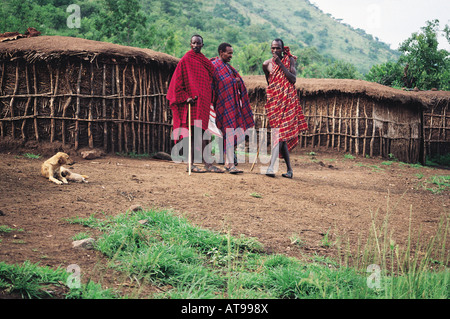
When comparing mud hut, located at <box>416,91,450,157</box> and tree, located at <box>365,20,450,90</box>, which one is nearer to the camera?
mud hut, located at <box>416,91,450,157</box>

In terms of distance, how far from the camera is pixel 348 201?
478cm

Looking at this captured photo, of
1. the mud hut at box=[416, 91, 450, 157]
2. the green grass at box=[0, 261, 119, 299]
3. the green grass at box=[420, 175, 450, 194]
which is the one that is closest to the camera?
the green grass at box=[0, 261, 119, 299]

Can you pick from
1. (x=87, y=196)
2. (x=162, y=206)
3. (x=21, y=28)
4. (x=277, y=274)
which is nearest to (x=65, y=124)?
(x=87, y=196)

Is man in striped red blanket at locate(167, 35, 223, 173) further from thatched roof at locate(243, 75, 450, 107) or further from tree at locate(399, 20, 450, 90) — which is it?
tree at locate(399, 20, 450, 90)

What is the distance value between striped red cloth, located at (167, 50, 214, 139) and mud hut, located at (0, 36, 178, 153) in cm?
195

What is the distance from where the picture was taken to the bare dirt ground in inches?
105

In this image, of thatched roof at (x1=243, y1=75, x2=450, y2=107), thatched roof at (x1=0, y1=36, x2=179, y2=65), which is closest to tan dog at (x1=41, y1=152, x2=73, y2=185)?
thatched roof at (x1=0, y1=36, x2=179, y2=65)

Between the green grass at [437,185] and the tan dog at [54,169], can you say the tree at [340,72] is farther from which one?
the tan dog at [54,169]

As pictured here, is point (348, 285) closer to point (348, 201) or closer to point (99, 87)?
point (348, 201)

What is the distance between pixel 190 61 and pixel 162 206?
2635 mm

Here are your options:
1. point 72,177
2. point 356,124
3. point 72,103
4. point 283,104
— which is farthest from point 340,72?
point 72,177

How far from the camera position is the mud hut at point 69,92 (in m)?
6.79

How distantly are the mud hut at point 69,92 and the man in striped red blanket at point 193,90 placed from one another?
194 centimetres

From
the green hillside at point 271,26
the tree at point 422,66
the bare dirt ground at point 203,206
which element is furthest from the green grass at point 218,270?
the green hillside at point 271,26
